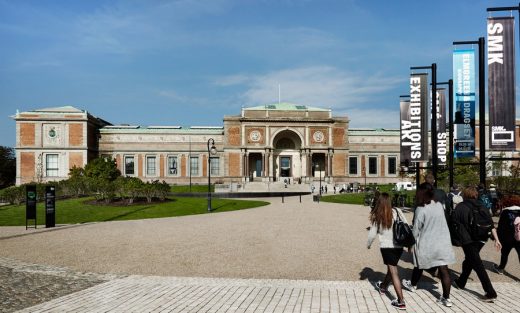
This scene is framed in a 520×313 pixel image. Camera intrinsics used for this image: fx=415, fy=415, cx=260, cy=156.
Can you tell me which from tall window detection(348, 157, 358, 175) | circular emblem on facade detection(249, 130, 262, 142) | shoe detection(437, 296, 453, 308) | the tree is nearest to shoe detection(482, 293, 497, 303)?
shoe detection(437, 296, 453, 308)

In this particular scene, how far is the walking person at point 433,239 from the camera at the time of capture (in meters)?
7.18

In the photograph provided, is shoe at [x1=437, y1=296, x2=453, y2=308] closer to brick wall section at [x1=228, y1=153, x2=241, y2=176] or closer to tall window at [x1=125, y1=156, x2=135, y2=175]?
brick wall section at [x1=228, y1=153, x2=241, y2=176]

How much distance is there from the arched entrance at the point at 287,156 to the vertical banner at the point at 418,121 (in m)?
53.7

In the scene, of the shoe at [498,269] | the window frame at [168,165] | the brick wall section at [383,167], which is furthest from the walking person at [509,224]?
the brick wall section at [383,167]

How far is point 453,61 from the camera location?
17906mm

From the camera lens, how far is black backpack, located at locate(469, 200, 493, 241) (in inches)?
309

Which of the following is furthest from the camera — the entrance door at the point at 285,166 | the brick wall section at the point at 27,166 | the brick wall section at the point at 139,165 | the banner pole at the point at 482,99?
the entrance door at the point at 285,166

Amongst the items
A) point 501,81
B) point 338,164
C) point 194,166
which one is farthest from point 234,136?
point 501,81

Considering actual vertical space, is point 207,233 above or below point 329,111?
below

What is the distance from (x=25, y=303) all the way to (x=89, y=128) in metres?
69.1

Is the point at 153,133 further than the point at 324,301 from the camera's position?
Yes

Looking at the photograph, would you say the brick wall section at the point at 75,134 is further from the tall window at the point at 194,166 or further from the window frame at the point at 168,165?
the tall window at the point at 194,166

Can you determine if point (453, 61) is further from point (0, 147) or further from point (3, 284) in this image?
point (0, 147)

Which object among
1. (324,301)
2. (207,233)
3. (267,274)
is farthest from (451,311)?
(207,233)
